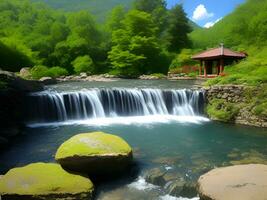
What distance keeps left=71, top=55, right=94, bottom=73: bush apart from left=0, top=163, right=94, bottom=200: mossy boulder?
30.2 m

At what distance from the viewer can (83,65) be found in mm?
37844

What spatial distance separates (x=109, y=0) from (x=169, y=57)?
14061 centimetres

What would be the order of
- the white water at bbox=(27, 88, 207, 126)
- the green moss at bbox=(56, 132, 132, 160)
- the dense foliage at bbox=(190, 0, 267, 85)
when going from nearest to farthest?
the green moss at bbox=(56, 132, 132, 160) < the white water at bbox=(27, 88, 207, 126) < the dense foliage at bbox=(190, 0, 267, 85)

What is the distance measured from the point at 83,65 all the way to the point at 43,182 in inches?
1226

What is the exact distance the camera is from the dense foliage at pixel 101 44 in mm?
37000

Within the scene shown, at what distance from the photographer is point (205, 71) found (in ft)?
105

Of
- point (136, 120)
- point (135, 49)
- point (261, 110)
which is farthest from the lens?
point (135, 49)

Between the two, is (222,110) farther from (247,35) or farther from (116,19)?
(116,19)

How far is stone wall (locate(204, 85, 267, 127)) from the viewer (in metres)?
16.1

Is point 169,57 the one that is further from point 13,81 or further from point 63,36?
point 13,81

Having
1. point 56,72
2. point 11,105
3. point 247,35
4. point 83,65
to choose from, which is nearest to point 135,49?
point 83,65

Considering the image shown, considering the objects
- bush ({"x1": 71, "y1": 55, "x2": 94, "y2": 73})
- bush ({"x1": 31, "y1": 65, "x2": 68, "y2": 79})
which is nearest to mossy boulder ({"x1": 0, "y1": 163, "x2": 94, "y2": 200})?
bush ({"x1": 31, "y1": 65, "x2": 68, "y2": 79})

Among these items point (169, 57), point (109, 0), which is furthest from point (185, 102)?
point (109, 0)

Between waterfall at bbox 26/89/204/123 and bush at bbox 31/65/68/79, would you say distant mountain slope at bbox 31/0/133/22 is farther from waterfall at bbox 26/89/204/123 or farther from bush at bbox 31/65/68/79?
waterfall at bbox 26/89/204/123
